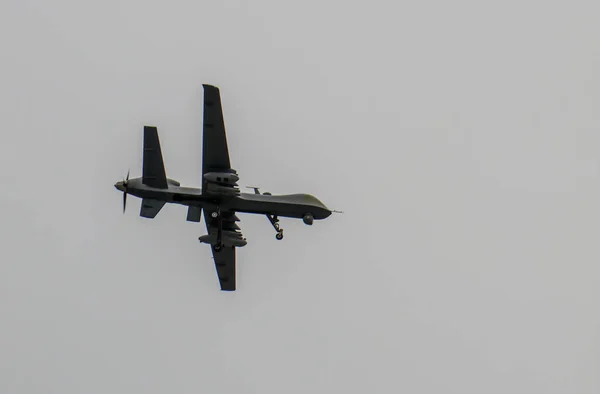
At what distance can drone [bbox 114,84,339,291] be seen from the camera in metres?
64.6

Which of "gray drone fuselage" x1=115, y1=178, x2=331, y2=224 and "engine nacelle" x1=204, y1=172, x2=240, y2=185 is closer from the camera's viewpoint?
"engine nacelle" x1=204, y1=172, x2=240, y2=185

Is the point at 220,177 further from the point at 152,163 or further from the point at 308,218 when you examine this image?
the point at 308,218

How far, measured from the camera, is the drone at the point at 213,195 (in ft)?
212

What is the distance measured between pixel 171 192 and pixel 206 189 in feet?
7.74

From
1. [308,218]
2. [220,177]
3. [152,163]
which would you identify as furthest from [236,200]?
[152,163]

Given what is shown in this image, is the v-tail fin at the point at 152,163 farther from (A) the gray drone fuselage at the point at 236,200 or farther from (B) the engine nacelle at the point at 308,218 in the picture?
(B) the engine nacelle at the point at 308,218

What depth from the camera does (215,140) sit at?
6397 centimetres

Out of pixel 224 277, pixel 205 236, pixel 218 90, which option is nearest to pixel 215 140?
pixel 218 90

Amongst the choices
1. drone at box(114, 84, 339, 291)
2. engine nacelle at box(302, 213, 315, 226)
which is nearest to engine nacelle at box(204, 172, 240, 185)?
drone at box(114, 84, 339, 291)

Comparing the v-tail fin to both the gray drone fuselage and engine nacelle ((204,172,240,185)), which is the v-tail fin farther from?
engine nacelle ((204,172,240,185))

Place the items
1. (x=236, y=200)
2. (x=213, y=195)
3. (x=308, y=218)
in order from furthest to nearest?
(x=308, y=218) → (x=236, y=200) → (x=213, y=195)

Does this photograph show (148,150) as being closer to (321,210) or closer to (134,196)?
(134,196)

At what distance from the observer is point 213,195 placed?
216 feet

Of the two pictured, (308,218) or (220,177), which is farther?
(308,218)
